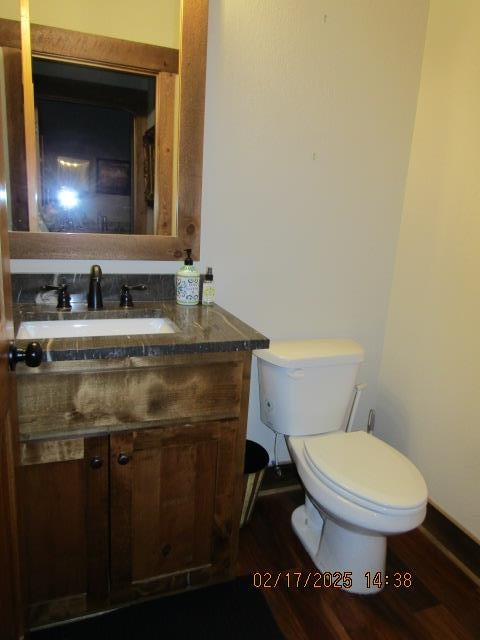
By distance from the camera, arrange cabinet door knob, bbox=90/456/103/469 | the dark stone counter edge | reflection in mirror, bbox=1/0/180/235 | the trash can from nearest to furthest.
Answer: the dark stone counter edge → cabinet door knob, bbox=90/456/103/469 → reflection in mirror, bbox=1/0/180/235 → the trash can

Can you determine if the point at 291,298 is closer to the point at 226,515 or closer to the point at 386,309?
the point at 386,309

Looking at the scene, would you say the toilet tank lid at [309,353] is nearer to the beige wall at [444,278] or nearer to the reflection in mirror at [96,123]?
the beige wall at [444,278]

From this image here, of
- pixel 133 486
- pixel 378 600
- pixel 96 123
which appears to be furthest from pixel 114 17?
pixel 378 600

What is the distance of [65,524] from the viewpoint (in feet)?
3.88

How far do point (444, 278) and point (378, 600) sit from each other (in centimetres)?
120

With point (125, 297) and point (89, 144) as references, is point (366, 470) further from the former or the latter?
point (89, 144)

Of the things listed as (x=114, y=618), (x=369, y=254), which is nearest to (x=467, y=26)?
(x=369, y=254)

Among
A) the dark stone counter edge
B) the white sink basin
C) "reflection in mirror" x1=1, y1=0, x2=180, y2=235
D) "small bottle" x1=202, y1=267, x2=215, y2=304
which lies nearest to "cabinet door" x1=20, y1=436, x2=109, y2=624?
the dark stone counter edge

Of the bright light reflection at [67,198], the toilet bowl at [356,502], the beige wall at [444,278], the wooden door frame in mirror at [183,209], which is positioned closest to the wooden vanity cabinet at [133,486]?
the toilet bowl at [356,502]

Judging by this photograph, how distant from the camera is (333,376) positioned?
167 cm

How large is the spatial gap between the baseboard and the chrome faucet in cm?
157

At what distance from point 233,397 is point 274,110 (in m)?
1.11

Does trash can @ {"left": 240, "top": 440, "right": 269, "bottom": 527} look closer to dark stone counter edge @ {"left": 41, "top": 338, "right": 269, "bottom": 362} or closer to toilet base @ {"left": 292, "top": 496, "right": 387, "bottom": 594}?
toilet base @ {"left": 292, "top": 496, "right": 387, "bottom": 594}

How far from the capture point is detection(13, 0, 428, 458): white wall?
158 centimetres
